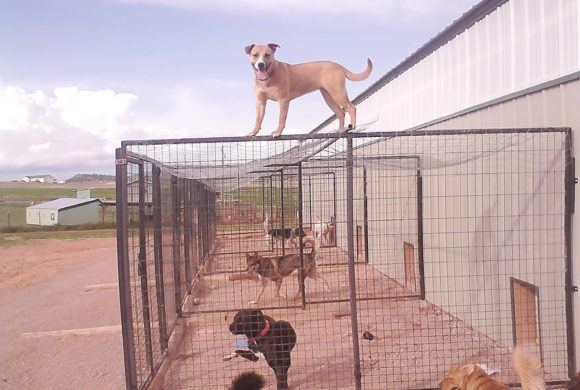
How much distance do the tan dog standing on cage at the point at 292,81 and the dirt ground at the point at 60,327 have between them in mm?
3567

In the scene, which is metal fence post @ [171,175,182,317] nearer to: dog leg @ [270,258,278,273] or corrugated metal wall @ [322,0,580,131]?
dog leg @ [270,258,278,273]

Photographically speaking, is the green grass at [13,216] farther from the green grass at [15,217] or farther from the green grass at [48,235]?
the green grass at [48,235]

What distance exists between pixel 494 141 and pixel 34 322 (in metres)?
8.01

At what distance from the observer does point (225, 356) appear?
23.5 ft

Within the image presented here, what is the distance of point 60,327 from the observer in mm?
9148

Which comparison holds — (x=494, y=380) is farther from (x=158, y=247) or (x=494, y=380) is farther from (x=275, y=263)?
(x=275, y=263)

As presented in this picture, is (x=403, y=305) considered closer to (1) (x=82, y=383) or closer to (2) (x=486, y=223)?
(2) (x=486, y=223)

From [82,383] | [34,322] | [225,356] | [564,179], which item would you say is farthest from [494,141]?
[34,322]

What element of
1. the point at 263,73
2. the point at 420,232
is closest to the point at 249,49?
the point at 263,73

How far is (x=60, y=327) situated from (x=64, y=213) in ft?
102

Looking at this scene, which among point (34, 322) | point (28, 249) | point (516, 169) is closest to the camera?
point (516, 169)

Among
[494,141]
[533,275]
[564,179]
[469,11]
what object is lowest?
[533,275]

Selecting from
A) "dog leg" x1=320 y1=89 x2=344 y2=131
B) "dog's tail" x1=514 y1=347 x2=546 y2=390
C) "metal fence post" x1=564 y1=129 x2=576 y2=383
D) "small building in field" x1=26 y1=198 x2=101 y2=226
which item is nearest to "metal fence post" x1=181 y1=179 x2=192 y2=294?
"dog leg" x1=320 y1=89 x2=344 y2=131

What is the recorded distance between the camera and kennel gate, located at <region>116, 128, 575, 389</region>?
5.18 m
